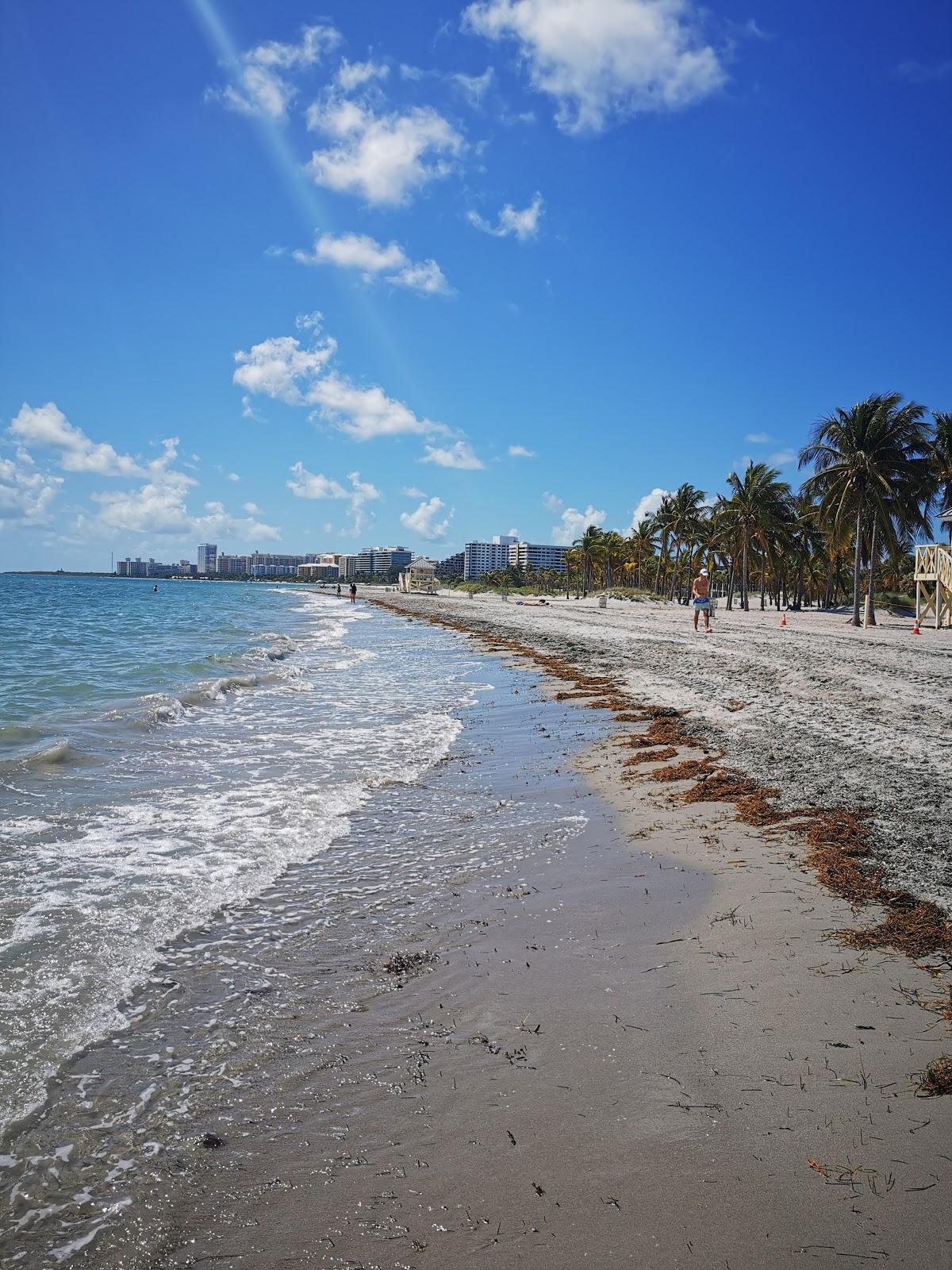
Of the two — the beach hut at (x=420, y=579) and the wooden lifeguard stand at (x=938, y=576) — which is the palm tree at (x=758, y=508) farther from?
the beach hut at (x=420, y=579)

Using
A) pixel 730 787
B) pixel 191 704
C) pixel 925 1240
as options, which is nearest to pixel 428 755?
pixel 730 787

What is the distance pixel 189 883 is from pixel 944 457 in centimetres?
4458

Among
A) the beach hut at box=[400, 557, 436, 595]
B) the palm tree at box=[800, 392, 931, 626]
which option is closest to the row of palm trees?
the palm tree at box=[800, 392, 931, 626]

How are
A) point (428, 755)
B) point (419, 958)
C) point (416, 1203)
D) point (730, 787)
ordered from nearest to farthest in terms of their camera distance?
point (416, 1203), point (419, 958), point (730, 787), point (428, 755)

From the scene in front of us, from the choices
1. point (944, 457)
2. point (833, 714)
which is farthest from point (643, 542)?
point (833, 714)

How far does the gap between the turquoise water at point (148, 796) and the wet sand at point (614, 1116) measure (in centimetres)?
132

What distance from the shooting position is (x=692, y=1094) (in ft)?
9.14

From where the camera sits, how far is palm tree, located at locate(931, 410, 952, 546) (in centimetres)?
3722

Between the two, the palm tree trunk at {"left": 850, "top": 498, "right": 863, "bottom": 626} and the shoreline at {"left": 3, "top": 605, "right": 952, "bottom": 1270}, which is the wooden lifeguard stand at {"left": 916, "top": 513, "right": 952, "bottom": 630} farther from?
the shoreline at {"left": 3, "top": 605, "right": 952, "bottom": 1270}

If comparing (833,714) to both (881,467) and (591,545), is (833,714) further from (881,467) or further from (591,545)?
(591,545)

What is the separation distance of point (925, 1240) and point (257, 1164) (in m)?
2.14

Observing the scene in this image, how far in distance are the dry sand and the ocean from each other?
241 centimetres

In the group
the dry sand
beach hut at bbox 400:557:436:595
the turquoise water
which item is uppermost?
beach hut at bbox 400:557:436:595

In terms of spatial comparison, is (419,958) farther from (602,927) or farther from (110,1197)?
(110,1197)
